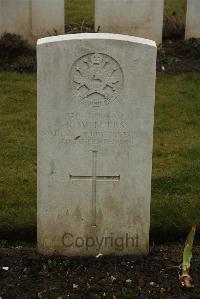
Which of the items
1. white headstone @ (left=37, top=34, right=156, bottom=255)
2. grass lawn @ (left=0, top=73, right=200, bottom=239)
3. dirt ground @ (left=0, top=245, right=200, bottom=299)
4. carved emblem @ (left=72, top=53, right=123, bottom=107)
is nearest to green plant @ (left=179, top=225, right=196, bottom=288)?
dirt ground @ (left=0, top=245, right=200, bottom=299)

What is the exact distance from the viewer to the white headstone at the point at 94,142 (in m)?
4.35

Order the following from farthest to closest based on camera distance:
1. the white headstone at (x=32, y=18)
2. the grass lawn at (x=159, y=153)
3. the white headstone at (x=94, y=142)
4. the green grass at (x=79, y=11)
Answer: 1. the green grass at (x=79, y=11)
2. the white headstone at (x=32, y=18)
3. the grass lawn at (x=159, y=153)
4. the white headstone at (x=94, y=142)

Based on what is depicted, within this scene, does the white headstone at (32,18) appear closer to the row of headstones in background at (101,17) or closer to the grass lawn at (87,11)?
the row of headstones in background at (101,17)

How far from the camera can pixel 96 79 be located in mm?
4410

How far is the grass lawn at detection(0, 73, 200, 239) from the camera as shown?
547 cm

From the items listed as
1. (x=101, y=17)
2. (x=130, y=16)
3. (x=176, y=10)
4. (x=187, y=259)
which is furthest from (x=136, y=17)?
(x=187, y=259)

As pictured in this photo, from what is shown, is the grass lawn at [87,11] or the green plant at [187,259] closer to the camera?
the green plant at [187,259]

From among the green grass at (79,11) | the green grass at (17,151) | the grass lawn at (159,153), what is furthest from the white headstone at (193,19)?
the green grass at (17,151)

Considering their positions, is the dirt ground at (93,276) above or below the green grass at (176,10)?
below

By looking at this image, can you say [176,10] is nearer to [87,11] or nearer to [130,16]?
[87,11]

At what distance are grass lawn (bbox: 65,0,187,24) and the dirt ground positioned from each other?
664 centimetres

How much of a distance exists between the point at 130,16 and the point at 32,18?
4.49ft

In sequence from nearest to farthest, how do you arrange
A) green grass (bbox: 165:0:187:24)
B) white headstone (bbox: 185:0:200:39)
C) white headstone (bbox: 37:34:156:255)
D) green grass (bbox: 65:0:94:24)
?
white headstone (bbox: 37:34:156:255)
white headstone (bbox: 185:0:200:39)
green grass (bbox: 165:0:187:24)
green grass (bbox: 65:0:94:24)

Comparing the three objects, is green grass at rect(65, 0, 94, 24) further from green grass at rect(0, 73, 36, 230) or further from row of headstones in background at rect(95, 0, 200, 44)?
green grass at rect(0, 73, 36, 230)
